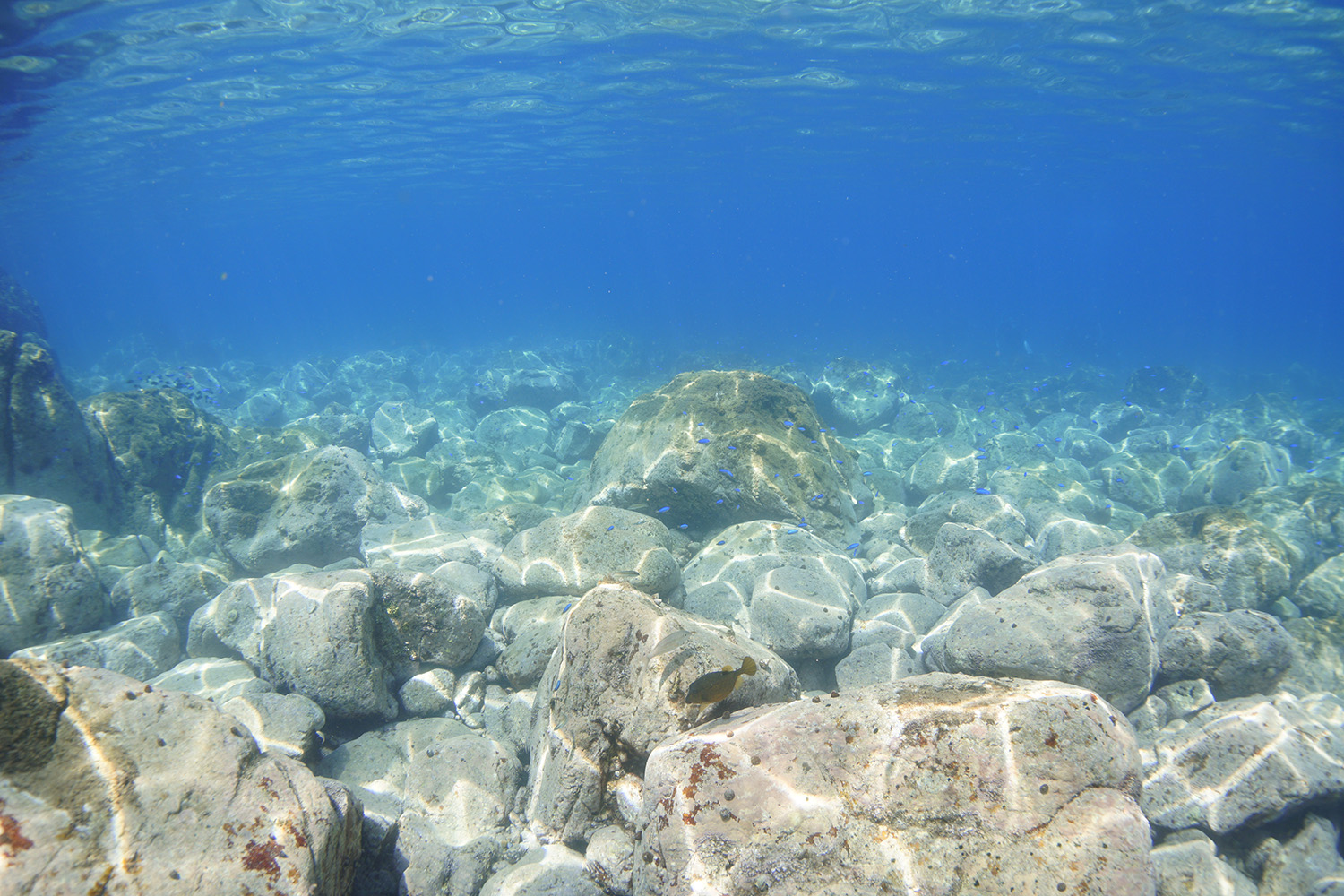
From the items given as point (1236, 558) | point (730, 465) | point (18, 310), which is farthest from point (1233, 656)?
point (18, 310)

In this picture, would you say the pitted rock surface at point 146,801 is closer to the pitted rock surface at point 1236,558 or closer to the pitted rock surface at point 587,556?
the pitted rock surface at point 587,556

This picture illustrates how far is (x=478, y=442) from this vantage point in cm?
1422

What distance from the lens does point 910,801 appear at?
2.43m

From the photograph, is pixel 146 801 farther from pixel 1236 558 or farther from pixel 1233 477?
pixel 1233 477

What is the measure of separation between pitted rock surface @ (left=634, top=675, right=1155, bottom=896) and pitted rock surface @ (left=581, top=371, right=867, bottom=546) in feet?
15.5

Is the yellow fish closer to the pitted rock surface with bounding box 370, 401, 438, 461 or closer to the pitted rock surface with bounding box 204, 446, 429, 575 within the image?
the pitted rock surface with bounding box 204, 446, 429, 575

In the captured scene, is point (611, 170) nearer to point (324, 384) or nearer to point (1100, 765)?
point (324, 384)

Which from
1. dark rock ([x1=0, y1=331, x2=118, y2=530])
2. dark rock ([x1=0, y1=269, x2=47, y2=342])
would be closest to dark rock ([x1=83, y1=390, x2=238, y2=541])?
dark rock ([x1=0, y1=331, x2=118, y2=530])

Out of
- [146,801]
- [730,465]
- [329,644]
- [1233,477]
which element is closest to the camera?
[146,801]

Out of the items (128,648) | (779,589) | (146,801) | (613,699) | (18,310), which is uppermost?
(146,801)

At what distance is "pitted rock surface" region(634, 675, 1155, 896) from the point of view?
2.30 meters

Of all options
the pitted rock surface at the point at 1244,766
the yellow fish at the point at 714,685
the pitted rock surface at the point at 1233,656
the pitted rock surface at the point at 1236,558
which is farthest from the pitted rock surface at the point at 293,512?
the pitted rock surface at the point at 1236,558

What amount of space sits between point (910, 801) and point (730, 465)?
17.3ft

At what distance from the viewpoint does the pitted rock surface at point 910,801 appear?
2.30m
